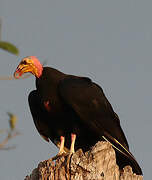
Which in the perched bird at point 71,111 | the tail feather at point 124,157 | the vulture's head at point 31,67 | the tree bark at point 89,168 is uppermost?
the vulture's head at point 31,67

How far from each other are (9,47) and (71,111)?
349cm

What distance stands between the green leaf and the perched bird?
327cm

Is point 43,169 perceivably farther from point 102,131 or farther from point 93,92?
point 93,92

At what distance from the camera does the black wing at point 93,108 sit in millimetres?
4742

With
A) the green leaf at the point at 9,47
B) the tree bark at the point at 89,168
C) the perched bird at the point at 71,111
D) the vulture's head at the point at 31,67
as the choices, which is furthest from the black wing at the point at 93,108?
the green leaf at the point at 9,47

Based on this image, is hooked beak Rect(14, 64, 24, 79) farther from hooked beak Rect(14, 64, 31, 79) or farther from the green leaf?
the green leaf

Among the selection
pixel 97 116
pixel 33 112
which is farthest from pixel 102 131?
pixel 33 112

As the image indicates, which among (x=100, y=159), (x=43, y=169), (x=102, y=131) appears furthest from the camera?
(x=102, y=131)

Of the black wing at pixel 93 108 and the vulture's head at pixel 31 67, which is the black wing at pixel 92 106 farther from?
the vulture's head at pixel 31 67

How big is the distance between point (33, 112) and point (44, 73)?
67 cm

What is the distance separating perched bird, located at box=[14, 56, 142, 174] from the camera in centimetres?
479

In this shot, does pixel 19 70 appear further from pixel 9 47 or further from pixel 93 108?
pixel 9 47

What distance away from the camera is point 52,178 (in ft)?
10.3

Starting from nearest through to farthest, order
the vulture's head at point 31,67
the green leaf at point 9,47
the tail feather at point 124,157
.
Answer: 1. the green leaf at point 9,47
2. the tail feather at point 124,157
3. the vulture's head at point 31,67
